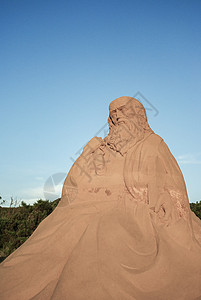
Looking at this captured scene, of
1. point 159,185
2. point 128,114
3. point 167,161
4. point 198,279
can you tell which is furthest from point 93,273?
point 128,114

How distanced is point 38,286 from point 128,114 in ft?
13.0

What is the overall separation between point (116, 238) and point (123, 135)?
2.37 metres

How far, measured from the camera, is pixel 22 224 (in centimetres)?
1769

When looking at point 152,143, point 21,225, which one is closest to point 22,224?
point 21,225

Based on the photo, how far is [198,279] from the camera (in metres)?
4.09

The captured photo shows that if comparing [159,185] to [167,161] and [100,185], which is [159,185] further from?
[100,185]

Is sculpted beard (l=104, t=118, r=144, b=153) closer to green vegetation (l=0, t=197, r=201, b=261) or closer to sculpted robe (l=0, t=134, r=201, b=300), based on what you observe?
sculpted robe (l=0, t=134, r=201, b=300)

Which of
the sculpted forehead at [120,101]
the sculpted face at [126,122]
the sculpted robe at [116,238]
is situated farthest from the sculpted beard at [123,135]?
the sculpted forehead at [120,101]

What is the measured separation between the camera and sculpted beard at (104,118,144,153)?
576 centimetres

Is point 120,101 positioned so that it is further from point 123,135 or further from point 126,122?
point 123,135

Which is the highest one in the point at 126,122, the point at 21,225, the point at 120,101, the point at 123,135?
the point at 120,101

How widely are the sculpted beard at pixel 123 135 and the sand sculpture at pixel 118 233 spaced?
0.02 meters

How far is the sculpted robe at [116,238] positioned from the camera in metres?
3.87

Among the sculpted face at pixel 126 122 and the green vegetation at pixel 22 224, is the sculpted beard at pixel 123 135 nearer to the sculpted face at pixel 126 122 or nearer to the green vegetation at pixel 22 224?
the sculpted face at pixel 126 122
